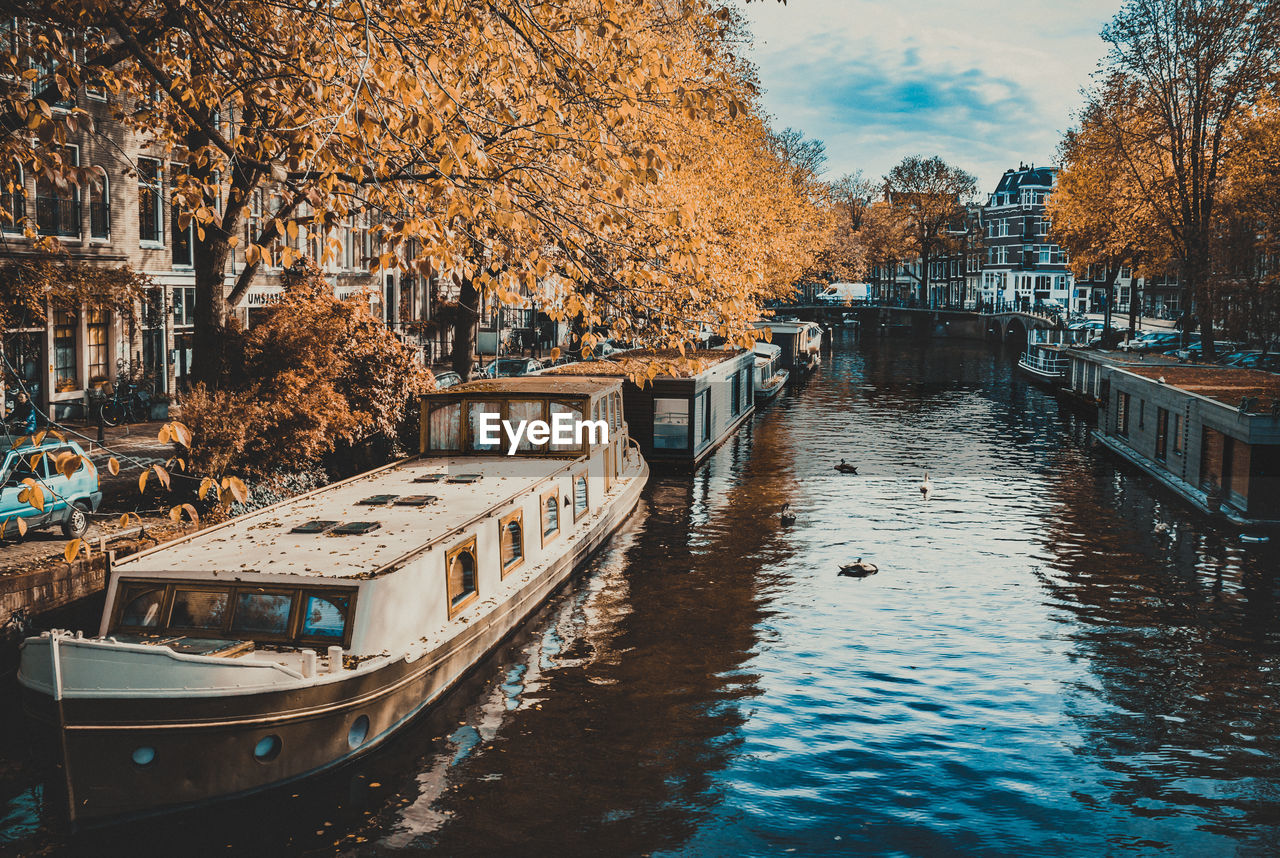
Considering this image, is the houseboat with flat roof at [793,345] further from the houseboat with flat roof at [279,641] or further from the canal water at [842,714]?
the houseboat with flat roof at [279,641]

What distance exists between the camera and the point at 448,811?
11297 mm

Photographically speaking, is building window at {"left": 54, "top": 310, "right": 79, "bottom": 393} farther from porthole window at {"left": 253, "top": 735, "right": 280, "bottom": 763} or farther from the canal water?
porthole window at {"left": 253, "top": 735, "right": 280, "bottom": 763}

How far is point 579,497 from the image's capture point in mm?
20203

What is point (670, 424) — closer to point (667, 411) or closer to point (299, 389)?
point (667, 411)

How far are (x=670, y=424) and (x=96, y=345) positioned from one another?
17.1 meters

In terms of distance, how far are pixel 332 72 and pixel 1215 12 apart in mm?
44929

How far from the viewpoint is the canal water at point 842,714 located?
1101 centimetres

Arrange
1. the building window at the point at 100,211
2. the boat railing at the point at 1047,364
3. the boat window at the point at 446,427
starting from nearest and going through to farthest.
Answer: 1. the boat window at the point at 446,427
2. the building window at the point at 100,211
3. the boat railing at the point at 1047,364

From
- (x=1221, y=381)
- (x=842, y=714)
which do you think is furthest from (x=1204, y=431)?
(x=842, y=714)

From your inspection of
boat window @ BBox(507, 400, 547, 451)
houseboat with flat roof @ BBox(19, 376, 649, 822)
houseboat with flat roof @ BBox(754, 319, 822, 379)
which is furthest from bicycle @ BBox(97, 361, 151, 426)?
houseboat with flat roof @ BBox(754, 319, 822, 379)

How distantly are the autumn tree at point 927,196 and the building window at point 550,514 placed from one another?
104 m

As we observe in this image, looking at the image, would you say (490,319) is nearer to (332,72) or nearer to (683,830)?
(332,72)

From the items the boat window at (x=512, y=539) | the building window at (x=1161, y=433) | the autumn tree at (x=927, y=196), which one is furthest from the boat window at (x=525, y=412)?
the autumn tree at (x=927, y=196)

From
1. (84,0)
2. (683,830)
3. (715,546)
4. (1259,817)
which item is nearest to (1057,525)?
(715,546)
